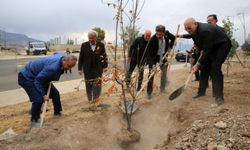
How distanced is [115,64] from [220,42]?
7.49ft

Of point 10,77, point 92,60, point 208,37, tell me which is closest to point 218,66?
point 208,37

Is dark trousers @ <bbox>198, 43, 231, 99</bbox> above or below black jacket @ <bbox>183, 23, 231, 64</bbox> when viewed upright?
below

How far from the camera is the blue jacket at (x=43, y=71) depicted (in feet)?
18.6

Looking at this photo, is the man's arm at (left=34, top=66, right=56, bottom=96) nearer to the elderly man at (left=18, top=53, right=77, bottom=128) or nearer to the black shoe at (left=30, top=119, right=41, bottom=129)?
the elderly man at (left=18, top=53, right=77, bottom=128)

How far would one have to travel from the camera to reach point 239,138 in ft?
13.6

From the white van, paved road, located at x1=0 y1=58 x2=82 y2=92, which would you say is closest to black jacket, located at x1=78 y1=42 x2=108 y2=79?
paved road, located at x1=0 y1=58 x2=82 y2=92

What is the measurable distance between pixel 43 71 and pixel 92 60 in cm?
184

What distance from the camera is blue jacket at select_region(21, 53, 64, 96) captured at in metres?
5.68

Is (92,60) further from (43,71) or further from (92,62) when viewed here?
(43,71)

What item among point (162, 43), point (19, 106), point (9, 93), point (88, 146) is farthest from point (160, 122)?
point (9, 93)

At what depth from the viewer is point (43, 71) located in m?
5.70

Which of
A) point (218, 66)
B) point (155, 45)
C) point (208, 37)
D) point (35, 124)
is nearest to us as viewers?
point (35, 124)

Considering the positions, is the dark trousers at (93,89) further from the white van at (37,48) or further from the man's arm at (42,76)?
the white van at (37,48)

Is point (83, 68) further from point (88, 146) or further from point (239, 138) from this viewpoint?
point (239, 138)
